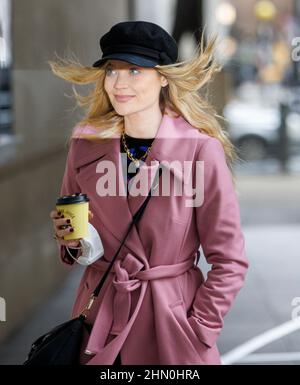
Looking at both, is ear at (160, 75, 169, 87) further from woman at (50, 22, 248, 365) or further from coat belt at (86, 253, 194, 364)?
coat belt at (86, 253, 194, 364)

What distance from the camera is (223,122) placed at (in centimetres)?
244

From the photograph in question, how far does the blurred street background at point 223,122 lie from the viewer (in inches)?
106

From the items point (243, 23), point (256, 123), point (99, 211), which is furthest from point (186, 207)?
point (256, 123)

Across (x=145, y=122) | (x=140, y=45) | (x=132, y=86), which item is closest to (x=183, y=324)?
(x=145, y=122)

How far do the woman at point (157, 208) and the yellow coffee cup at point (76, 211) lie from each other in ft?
0.08

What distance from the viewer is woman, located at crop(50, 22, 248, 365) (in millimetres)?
2162

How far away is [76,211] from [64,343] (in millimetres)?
383

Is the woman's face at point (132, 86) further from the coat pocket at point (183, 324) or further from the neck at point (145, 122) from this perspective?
the coat pocket at point (183, 324)

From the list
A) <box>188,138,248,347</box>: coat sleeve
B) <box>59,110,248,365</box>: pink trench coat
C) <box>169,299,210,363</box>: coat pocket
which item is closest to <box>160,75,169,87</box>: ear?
<box>59,110,248,365</box>: pink trench coat

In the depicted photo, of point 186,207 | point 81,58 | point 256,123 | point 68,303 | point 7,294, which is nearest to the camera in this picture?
point 186,207

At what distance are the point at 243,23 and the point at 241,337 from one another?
1.36m

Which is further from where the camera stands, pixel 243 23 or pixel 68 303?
pixel 243 23
